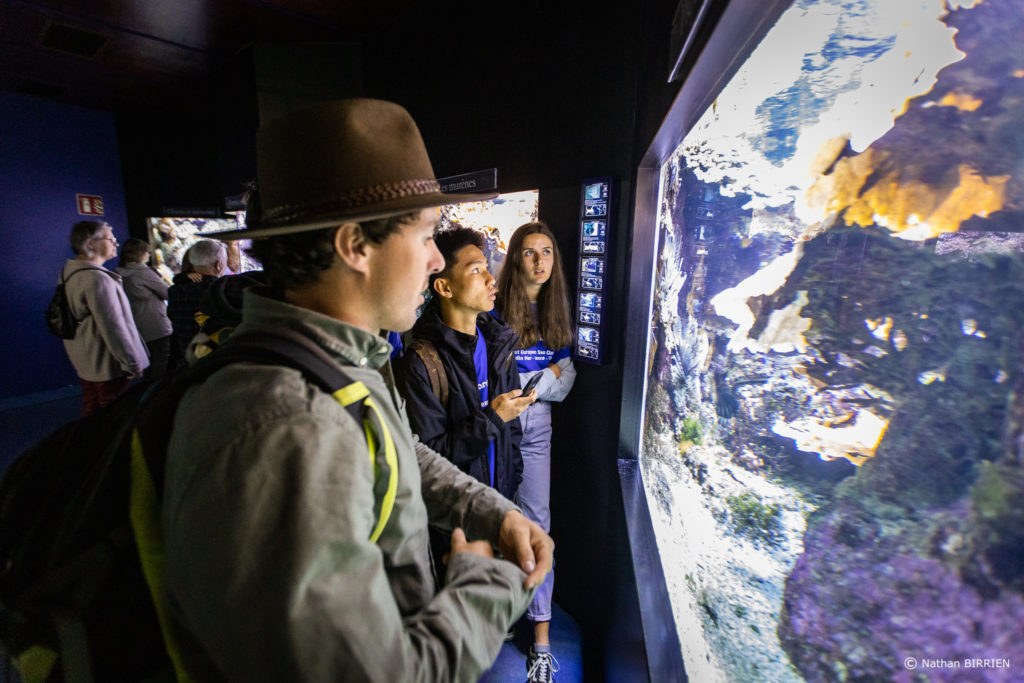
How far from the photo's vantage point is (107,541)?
660mm

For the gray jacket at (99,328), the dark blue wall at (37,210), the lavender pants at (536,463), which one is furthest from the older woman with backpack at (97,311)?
the dark blue wall at (37,210)

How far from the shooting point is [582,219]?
7.82 feet

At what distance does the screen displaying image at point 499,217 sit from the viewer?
2.73 meters

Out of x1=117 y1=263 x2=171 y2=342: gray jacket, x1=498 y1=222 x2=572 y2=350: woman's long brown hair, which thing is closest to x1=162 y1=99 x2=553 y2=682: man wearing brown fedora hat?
x1=498 y1=222 x2=572 y2=350: woman's long brown hair

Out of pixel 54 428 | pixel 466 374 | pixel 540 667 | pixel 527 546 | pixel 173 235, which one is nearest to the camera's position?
pixel 527 546

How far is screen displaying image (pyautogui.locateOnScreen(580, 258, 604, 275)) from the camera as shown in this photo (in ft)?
7.66

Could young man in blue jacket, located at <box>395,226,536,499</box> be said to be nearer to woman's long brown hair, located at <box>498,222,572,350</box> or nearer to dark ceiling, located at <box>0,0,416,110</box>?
woman's long brown hair, located at <box>498,222,572,350</box>

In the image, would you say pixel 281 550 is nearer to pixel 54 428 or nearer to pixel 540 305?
pixel 540 305

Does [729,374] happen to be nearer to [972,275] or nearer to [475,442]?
[972,275]

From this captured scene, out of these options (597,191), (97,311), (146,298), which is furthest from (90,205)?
(597,191)

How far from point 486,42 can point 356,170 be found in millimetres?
2573

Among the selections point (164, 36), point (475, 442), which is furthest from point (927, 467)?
point (164, 36)

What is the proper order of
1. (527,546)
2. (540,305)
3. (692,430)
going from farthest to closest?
1. (540,305)
2. (692,430)
3. (527,546)

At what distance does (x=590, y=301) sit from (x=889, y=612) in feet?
6.22
